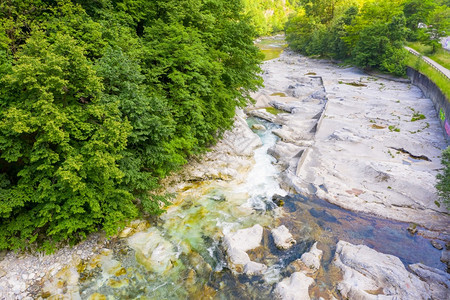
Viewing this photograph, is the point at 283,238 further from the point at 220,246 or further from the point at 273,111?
the point at 273,111

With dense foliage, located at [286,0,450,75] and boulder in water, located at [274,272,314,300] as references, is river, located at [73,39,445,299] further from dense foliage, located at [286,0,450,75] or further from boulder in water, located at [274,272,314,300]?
dense foliage, located at [286,0,450,75]

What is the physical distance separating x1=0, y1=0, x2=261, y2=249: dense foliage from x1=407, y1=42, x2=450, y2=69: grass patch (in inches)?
1498

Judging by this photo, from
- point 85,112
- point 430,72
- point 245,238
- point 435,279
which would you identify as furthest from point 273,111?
point 85,112

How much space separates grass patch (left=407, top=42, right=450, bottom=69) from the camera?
117ft

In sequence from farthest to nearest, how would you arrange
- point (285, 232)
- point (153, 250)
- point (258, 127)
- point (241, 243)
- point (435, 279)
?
point (258, 127)
point (285, 232)
point (241, 243)
point (153, 250)
point (435, 279)

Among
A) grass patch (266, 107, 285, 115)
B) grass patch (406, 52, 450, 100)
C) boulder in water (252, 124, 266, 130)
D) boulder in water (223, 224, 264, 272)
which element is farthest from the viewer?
grass patch (266, 107, 285, 115)

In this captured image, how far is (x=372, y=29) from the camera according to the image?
41.8 meters

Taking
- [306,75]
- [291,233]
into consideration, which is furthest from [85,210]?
[306,75]

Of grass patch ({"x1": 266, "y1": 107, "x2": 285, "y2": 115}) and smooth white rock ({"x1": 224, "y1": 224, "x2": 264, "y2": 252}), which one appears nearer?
smooth white rock ({"x1": 224, "y1": 224, "x2": 264, "y2": 252})

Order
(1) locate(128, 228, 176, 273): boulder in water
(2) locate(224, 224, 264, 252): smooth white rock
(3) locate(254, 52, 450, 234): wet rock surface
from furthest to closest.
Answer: (3) locate(254, 52, 450, 234): wet rock surface → (2) locate(224, 224, 264, 252): smooth white rock → (1) locate(128, 228, 176, 273): boulder in water

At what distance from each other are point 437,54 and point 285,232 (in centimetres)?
4483

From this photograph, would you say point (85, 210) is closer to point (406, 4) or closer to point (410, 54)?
point (410, 54)

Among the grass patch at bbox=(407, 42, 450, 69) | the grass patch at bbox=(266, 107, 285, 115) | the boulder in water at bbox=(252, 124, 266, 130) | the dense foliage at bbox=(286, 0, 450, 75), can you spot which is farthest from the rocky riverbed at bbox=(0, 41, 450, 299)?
the dense foliage at bbox=(286, 0, 450, 75)

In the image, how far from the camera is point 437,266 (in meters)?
11.9
